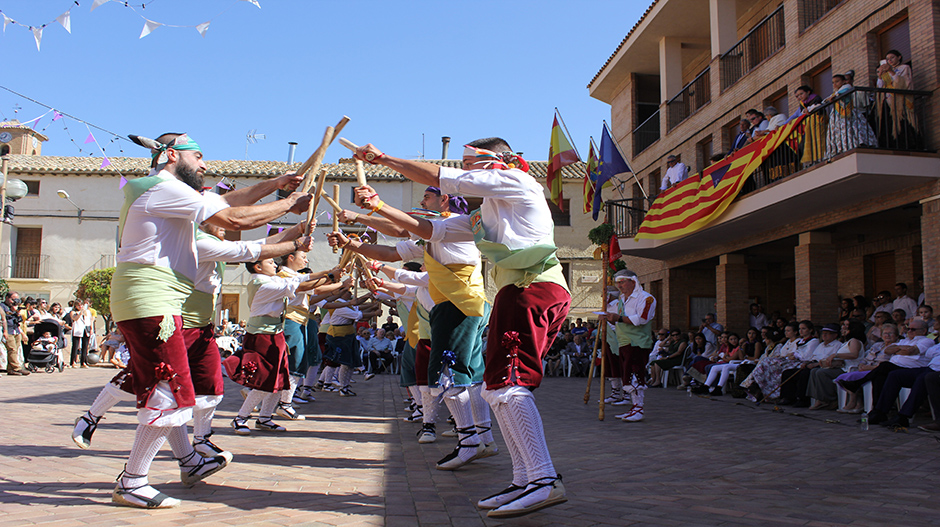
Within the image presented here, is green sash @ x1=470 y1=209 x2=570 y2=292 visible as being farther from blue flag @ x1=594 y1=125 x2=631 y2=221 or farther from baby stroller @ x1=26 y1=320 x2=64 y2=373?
baby stroller @ x1=26 y1=320 x2=64 y2=373

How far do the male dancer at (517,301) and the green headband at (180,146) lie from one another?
3.77 feet

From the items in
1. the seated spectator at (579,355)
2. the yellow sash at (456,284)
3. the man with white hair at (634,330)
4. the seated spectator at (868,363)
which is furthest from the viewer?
the seated spectator at (579,355)

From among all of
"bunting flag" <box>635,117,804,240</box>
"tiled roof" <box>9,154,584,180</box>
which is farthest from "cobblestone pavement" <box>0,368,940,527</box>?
"tiled roof" <box>9,154,584,180</box>

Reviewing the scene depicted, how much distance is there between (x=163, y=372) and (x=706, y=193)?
558 inches

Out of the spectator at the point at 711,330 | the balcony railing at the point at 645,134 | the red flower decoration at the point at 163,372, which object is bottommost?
the red flower decoration at the point at 163,372

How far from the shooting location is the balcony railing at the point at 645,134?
948 inches

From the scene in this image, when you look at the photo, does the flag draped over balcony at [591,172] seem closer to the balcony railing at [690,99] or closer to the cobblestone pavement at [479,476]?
the balcony railing at [690,99]

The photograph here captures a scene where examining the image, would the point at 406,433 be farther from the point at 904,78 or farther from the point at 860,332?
the point at 904,78

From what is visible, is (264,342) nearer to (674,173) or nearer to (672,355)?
(672,355)

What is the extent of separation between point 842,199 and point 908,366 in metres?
5.34

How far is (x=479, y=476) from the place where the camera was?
15.5 ft

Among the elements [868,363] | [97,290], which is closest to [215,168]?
[97,290]

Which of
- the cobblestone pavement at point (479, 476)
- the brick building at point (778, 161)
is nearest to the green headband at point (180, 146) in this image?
the cobblestone pavement at point (479, 476)

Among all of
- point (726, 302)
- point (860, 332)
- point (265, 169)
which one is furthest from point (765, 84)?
point (265, 169)
